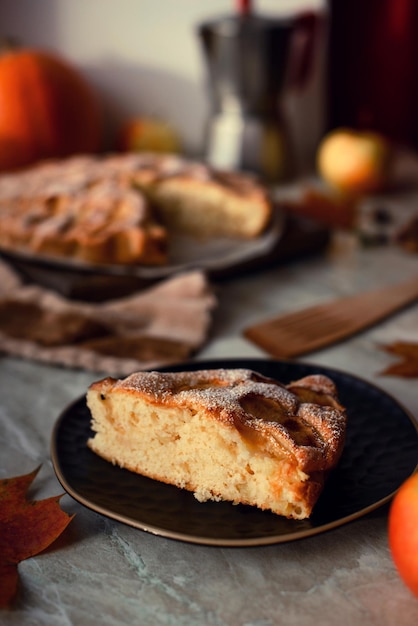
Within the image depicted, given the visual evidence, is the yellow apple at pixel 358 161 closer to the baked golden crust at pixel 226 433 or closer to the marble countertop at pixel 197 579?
the baked golden crust at pixel 226 433

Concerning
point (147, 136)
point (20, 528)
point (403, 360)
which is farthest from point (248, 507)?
point (147, 136)

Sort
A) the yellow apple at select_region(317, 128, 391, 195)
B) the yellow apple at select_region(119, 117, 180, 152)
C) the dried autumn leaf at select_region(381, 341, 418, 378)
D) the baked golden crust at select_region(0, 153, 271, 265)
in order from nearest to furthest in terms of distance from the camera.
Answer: the dried autumn leaf at select_region(381, 341, 418, 378) → the baked golden crust at select_region(0, 153, 271, 265) → the yellow apple at select_region(317, 128, 391, 195) → the yellow apple at select_region(119, 117, 180, 152)

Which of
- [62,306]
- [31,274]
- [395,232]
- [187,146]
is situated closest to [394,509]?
[62,306]

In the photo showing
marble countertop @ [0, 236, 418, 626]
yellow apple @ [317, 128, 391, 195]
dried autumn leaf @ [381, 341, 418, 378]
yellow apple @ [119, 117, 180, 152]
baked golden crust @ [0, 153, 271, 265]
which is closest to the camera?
marble countertop @ [0, 236, 418, 626]

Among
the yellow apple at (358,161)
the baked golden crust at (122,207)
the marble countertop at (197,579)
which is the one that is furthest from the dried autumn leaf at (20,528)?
the yellow apple at (358,161)

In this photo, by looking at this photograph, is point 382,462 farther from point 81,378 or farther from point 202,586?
point 81,378

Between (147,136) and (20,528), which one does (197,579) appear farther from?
(147,136)

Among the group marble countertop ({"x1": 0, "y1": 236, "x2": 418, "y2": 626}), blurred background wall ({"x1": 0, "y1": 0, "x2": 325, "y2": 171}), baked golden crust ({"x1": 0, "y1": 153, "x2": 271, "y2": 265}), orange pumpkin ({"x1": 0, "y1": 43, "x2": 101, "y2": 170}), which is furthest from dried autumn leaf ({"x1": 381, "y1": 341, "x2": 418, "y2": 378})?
blurred background wall ({"x1": 0, "y1": 0, "x2": 325, "y2": 171})

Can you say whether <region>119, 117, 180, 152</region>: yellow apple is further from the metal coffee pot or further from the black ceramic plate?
the black ceramic plate
